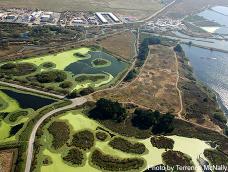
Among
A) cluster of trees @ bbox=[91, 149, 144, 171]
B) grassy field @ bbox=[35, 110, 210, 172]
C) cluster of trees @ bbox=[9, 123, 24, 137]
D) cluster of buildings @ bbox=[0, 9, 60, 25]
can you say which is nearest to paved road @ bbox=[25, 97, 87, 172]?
grassy field @ bbox=[35, 110, 210, 172]

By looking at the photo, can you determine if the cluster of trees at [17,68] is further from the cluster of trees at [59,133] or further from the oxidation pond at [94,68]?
the cluster of trees at [59,133]

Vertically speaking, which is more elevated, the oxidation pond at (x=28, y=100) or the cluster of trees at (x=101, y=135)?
the oxidation pond at (x=28, y=100)

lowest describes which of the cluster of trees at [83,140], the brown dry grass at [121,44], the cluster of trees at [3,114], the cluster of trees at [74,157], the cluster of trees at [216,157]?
the cluster of trees at [216,157]

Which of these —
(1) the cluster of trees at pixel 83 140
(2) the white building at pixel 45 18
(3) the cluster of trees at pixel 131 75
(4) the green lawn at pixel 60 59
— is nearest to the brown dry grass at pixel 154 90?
(3) the cluster of trees at pixel 131 75

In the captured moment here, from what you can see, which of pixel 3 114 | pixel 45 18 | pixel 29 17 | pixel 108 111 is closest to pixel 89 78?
pixel 108 111

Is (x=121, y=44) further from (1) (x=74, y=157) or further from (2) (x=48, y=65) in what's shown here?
(1) (x=74, y=157)

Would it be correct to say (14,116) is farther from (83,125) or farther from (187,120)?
(187,120)

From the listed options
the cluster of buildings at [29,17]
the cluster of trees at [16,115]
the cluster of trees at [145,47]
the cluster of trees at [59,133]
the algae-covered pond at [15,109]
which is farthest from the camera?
the cluster of buildings at [29,17]
